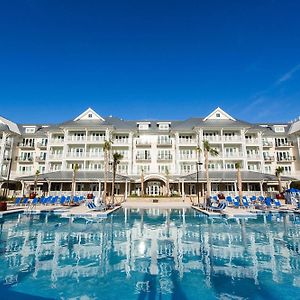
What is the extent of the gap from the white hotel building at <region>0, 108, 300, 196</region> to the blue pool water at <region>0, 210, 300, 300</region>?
23.1 metres

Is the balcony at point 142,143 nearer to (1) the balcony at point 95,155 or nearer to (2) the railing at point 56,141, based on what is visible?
(1) the balcony at point 95,155

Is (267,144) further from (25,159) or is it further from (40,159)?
(25,159)

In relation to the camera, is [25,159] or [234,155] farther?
[25,159]

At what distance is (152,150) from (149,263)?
3201 cm

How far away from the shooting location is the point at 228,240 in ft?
37.0

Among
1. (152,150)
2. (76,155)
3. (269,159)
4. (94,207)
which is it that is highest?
(152,150)

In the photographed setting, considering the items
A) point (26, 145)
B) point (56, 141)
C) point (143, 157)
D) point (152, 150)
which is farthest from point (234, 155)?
point (26, 145)

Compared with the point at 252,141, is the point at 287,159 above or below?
below

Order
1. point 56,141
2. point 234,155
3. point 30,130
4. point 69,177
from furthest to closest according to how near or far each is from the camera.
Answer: point 30,130 < point 56,141 < point 234,155 < point 69,177

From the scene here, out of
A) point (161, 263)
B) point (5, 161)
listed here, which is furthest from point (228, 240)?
point (5, 161)

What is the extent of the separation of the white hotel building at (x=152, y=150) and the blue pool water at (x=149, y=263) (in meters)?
23.1

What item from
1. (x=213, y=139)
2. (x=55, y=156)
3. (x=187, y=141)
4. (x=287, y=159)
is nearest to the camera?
(x=213, y=139)

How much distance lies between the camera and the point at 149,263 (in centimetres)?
812

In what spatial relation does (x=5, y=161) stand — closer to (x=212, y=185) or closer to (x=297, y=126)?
(x=212, y=185)
